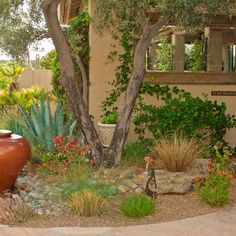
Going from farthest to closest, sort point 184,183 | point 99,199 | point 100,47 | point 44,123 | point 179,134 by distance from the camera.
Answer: point 100,47, point 179,134, point 44,123, point 184,183, point 99,199

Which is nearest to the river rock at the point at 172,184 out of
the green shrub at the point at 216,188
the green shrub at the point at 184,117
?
the green shrub at the point at 216,188

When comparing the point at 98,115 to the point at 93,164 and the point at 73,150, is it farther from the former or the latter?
the point at 73,150

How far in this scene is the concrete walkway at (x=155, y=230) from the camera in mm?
5320

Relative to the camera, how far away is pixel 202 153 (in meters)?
8.94

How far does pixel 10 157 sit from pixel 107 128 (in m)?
3.24

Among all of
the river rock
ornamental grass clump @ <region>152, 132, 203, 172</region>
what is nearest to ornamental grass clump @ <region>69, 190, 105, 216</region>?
the river rock

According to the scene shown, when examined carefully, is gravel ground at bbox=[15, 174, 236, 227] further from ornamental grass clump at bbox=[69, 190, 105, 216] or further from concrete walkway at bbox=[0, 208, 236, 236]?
concrete walkway at bbox=[0, 208, 236, 236]

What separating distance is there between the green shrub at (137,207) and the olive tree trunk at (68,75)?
2209mm

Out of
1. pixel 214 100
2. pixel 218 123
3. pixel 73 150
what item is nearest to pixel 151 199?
pixel 73 150

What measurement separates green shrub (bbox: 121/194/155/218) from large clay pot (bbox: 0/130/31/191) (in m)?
1.60

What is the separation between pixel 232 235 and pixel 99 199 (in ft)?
5.14

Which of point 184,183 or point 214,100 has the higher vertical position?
point 214,100

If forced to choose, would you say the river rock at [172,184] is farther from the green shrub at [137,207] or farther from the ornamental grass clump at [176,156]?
the green shrub at [137,207]

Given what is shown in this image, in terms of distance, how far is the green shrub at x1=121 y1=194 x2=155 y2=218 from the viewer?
5890 millimetres
